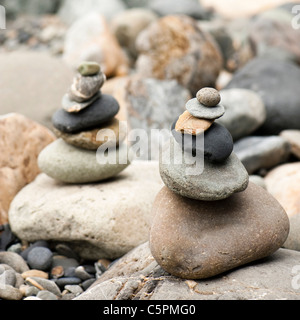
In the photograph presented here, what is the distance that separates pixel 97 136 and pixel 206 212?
152 cm

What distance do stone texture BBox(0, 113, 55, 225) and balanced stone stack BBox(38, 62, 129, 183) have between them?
408mm

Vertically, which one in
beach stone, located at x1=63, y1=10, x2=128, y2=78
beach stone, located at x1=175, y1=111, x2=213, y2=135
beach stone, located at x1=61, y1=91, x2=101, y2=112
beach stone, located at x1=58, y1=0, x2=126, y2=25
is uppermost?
beach stone, located at x1=175, y1=111, x2=213, y2=135

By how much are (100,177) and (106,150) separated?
25cm

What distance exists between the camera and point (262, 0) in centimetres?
1391

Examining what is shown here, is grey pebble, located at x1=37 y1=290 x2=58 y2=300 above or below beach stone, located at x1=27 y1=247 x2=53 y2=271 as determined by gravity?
above

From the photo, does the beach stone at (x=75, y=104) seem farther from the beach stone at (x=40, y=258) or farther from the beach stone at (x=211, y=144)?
the beach stone at (x=211, y=144)

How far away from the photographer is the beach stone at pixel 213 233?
248cm

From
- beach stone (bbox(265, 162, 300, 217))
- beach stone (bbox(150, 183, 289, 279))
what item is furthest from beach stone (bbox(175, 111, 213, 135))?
beach stone (bbox(265, 162, 300, 217))

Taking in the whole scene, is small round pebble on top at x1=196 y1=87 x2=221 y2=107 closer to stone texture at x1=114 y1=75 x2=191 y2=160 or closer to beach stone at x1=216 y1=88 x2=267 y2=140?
beach stone at x1=216 y1=88 x2=267 y2=140

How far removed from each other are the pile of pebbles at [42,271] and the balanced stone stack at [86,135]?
66cm

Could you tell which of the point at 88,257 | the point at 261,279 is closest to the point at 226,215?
the point at 261,279

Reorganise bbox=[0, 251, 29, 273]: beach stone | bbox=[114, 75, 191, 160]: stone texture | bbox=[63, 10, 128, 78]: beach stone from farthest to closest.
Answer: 1. bbox=[63, 10, 128, 78]: beach stone
2. bbox=[114, 75, 191, 160]: stone texture
3. bbox=[0, 251, 29, 273]: beach stone

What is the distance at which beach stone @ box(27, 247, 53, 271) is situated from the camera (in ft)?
10.9
